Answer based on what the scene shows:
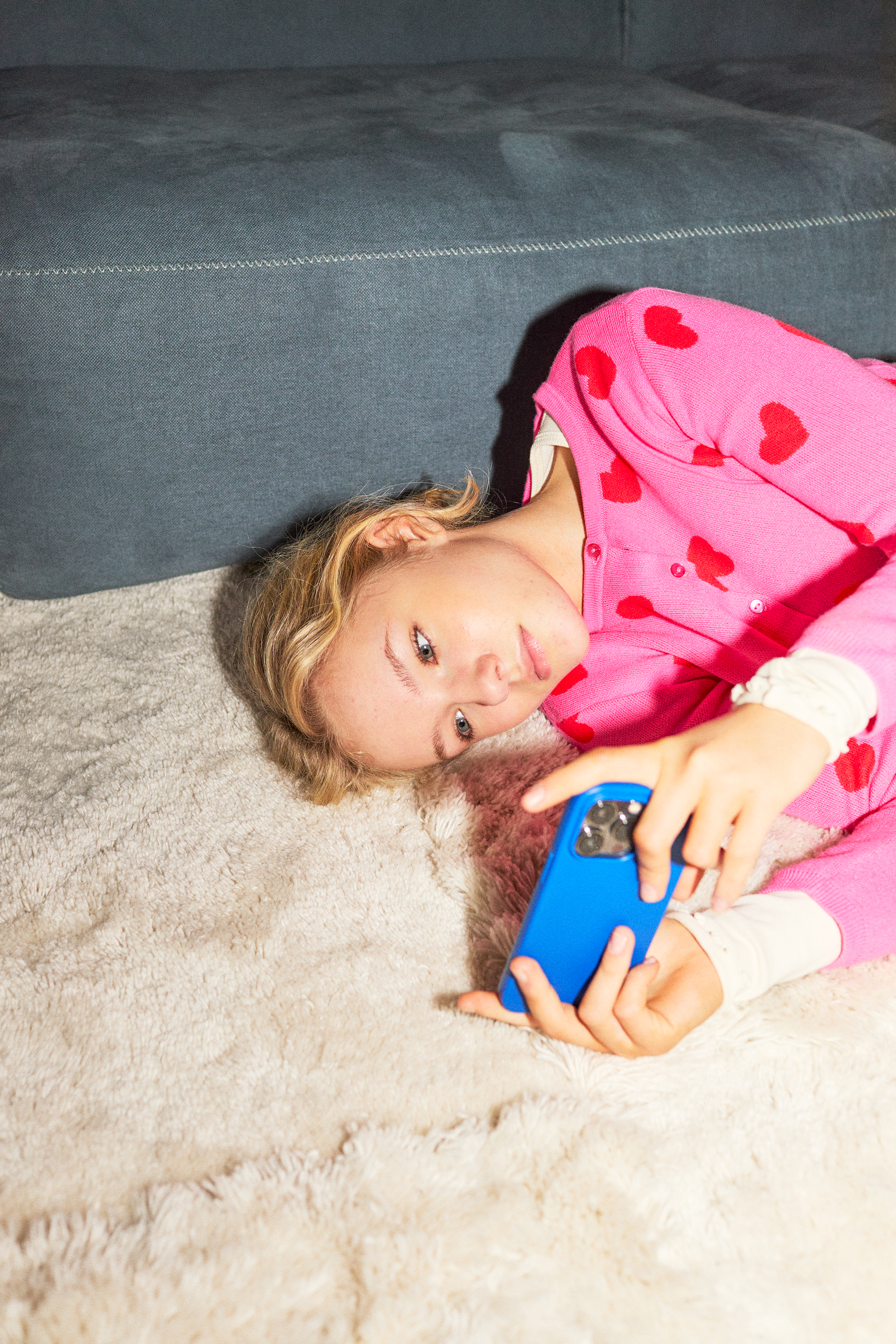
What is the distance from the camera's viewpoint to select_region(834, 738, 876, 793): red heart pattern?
2.83 feet

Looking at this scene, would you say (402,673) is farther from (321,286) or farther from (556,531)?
(321,286)

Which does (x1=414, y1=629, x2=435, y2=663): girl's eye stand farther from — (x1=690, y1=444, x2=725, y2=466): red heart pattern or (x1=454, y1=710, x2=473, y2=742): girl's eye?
(x1=690, y1=444, x2=725, y2=466): red heart pattern

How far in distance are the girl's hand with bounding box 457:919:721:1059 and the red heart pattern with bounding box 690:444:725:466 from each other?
453 millimetres

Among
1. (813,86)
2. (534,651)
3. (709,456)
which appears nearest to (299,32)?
(813,86)

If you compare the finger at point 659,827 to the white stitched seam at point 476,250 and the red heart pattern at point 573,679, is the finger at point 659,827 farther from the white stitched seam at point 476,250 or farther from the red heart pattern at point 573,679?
the white stitched seam at point 476,250

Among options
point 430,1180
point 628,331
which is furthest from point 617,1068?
point 628,331

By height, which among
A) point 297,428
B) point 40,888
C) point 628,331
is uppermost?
point 628,331

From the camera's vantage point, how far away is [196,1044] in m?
0.72

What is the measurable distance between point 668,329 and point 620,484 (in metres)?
0.15

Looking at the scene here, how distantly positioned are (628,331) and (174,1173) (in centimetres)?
80

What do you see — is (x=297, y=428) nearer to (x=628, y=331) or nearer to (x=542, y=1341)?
(x=628, y=331)

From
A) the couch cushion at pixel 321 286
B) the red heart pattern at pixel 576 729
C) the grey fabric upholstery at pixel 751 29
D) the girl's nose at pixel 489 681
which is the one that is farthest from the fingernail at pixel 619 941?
the grey fabric upholstery at pixel 751 29

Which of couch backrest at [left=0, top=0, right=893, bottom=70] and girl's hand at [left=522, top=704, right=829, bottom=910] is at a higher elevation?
couch backrest at [left=0, top=0, right=893, bottom=70]

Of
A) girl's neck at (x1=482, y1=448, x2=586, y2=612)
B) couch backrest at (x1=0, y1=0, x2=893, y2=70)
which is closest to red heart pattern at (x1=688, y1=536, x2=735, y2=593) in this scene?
girl's neck at (x1=482, y1=448, x2=586, y2=612)
